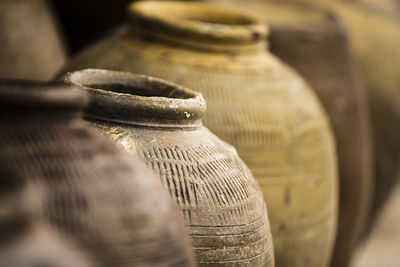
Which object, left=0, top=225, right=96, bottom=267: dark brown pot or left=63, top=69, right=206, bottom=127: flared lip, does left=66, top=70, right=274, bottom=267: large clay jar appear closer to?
left=63, top=69, right=206, bottom=127: flared lip

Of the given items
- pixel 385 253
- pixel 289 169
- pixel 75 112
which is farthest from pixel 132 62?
pixel 385 253

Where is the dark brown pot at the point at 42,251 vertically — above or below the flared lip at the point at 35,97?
below

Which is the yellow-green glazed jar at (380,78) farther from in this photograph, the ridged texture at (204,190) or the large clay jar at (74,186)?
the large clay jar at (74,186)

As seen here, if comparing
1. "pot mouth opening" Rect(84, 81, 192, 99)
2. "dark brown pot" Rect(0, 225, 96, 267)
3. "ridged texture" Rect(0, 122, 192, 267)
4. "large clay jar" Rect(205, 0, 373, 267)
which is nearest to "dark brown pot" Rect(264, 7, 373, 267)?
"large clay jar" Rect(205, 0, 373, 267)

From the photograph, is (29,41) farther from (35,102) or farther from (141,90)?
(35,102)

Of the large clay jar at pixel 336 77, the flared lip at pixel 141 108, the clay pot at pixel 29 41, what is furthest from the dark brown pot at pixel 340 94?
the flared lip at pixel 141 108

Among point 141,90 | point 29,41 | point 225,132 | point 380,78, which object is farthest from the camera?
point 380,78

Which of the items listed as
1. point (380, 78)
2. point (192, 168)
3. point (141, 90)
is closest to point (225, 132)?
point (141, 90)

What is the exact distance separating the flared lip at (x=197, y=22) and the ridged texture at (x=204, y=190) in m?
0.83

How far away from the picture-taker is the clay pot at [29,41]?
302 centimetres

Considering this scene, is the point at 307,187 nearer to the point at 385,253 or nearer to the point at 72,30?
the point at 72,30

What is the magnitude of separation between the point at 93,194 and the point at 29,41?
2448 millimetres

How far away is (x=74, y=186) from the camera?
90cm

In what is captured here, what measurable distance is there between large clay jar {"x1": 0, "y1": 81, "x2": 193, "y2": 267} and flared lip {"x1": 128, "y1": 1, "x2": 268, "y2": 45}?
1398 mm
